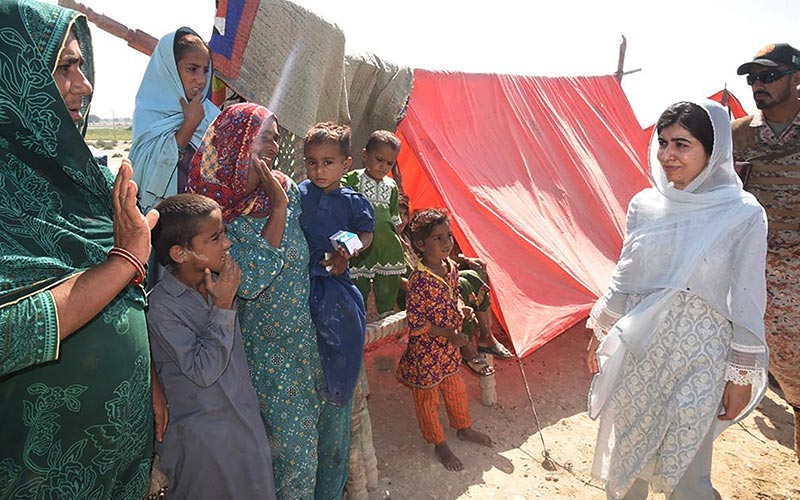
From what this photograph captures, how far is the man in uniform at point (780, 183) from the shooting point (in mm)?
3166

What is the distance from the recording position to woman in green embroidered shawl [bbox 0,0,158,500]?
3.66ft

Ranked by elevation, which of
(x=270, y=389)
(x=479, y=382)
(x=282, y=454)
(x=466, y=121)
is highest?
(x=466, y=121)

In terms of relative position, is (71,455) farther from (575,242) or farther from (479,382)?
(575,242)

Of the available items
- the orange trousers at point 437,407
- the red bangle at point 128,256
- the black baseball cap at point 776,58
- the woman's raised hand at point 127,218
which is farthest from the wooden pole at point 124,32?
the black baseball cap at point 776,58

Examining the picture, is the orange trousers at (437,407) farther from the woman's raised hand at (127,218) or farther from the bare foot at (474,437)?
the woman's raised hand at (127,218)

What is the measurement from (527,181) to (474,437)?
8.22 ft

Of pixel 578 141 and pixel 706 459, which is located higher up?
pixel 578 141

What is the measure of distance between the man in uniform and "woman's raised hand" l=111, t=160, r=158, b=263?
11.5 feet

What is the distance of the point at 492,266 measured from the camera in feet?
13.0

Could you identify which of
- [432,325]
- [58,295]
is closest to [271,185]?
[58,295]

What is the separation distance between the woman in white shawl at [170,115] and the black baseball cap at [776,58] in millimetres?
3185

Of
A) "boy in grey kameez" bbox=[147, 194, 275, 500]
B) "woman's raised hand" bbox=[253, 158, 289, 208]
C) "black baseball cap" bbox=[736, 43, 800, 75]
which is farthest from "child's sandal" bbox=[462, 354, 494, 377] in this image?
"black baseball cap" bbox=[736, 43, 800, 75]

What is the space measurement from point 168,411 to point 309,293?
2.15 ft

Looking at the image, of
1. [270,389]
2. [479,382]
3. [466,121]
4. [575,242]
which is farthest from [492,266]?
[270,389]
